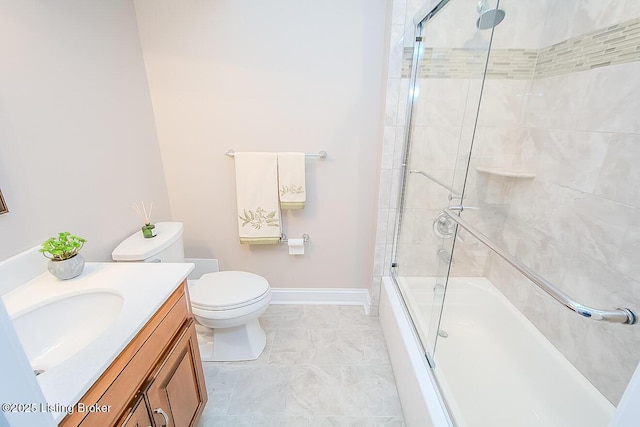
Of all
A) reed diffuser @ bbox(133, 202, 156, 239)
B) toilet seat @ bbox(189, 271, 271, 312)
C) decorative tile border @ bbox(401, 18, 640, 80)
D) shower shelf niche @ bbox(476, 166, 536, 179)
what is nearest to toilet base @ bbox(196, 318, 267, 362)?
toilet seat @ bbox(189, 271, 271, 312)

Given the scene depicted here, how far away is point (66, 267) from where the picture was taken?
1.05m

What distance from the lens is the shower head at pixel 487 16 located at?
135 centimetres

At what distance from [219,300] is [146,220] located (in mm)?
677

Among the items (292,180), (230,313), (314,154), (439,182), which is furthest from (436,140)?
(230,313)

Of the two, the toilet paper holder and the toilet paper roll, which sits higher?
the toilet paper holder

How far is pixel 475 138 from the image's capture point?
1696 mm

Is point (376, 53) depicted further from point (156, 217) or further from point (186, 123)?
point (156, 217)

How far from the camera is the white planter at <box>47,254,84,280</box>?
1.03 m

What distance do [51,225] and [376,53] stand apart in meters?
1.83

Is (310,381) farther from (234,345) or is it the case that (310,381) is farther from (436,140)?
(436,140)

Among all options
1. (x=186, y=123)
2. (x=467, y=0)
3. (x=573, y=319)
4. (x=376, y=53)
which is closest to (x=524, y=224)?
(x=573, y=319)

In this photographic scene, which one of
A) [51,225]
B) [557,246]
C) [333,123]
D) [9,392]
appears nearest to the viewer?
[9,392]

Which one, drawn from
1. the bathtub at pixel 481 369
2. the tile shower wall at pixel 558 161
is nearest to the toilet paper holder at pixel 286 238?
the tile shower wall at pixel 558 161

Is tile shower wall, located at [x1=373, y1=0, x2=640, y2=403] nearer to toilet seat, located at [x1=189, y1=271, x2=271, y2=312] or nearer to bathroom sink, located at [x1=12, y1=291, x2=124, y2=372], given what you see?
toilet seat, located at [x1=189, y1=271, x2=271, y2=312]
